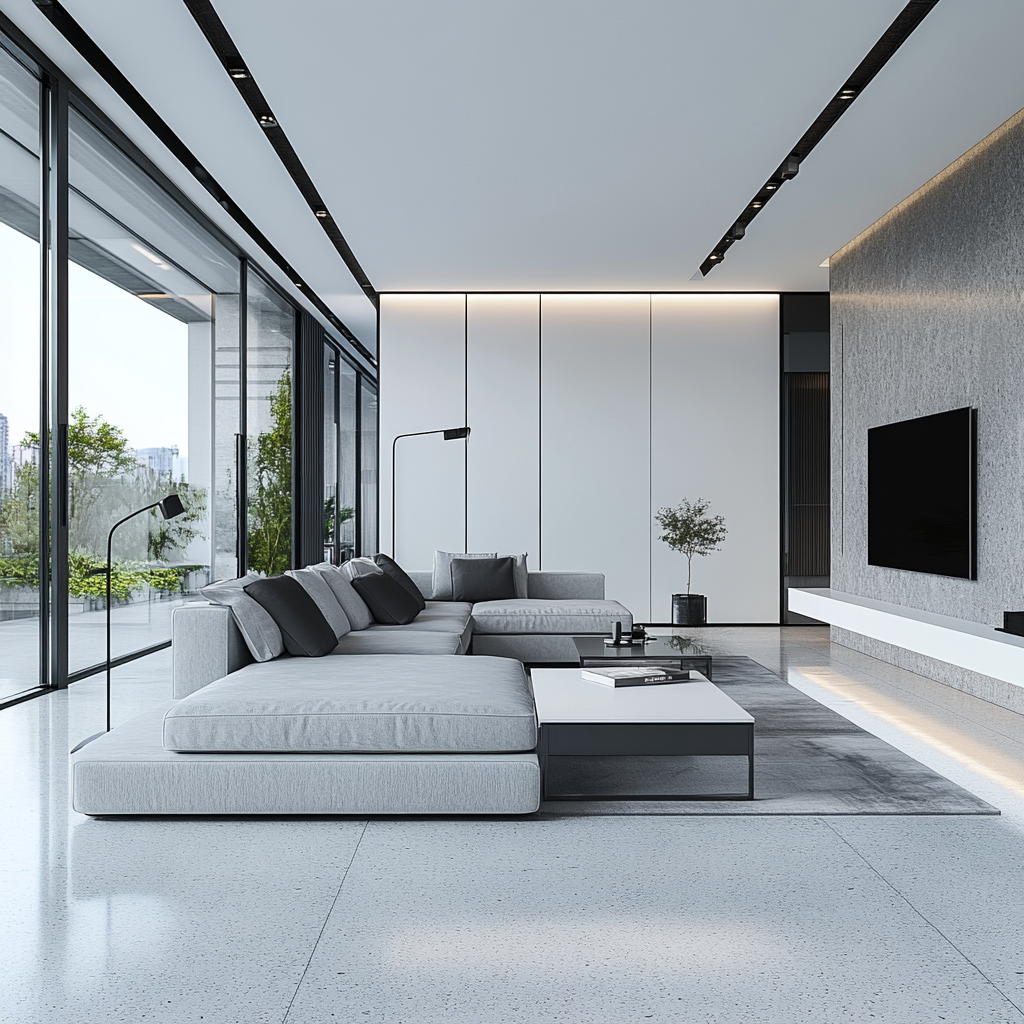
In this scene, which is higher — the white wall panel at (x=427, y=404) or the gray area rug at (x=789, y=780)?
the white wall panel at (x=427, y=404)

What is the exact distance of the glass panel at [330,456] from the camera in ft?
36.5

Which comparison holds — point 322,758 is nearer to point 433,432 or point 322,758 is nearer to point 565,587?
point 565,587

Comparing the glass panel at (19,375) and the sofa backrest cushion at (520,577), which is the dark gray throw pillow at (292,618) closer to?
the glass panel at (19,375)

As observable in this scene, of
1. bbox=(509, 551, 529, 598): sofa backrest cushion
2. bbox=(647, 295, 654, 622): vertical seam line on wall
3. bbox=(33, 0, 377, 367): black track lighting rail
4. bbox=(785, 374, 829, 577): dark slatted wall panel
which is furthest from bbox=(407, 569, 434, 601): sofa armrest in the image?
bbox=(785, 374, 829, 577): dark slatted wall panel

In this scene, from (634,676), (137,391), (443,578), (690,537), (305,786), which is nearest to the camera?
(305,786)

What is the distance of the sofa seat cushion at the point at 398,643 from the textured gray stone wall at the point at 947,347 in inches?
113

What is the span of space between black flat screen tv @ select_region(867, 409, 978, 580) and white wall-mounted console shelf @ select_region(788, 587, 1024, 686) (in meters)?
0.33

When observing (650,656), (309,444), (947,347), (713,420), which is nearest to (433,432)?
(713,420)

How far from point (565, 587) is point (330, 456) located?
4.82 meters

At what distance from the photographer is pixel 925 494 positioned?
5844mm

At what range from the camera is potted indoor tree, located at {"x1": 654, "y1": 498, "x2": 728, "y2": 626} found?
8344 millimetres

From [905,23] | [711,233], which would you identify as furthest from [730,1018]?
[711,233]

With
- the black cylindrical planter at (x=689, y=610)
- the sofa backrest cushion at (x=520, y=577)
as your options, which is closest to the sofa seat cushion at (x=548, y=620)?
the sofa backrest cushion at (x=520, y=577)

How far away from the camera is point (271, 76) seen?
14.8 feet
